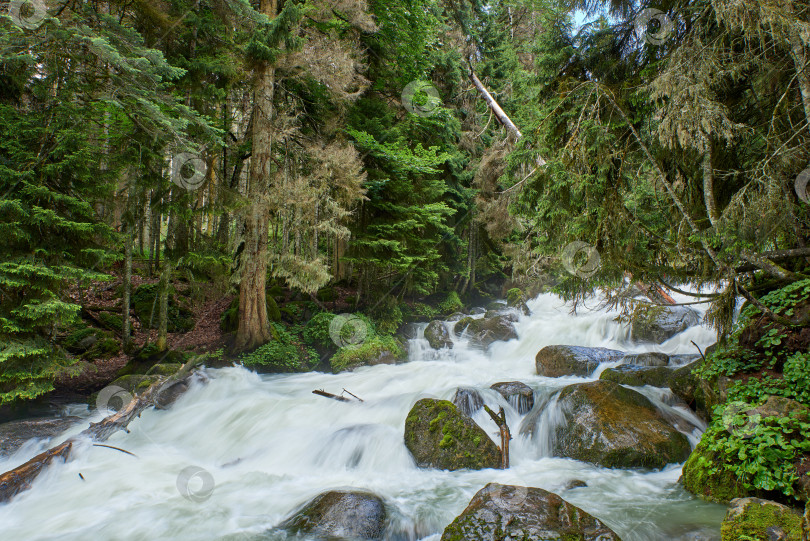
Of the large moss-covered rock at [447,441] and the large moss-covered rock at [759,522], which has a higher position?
the large moss-covered rock at [759,522]

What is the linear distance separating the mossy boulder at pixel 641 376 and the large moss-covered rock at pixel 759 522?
4.63m

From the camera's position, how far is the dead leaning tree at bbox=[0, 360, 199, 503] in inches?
205

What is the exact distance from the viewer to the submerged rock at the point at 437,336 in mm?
13725

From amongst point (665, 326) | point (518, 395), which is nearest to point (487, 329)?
point (665, 326)

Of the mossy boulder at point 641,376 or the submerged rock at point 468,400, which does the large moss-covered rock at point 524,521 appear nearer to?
the submerged rock at point 468,400

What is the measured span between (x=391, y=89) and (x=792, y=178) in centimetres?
1122

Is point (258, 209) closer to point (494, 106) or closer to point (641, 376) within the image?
point (641, 376)

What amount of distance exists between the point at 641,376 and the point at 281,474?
7.01 metres

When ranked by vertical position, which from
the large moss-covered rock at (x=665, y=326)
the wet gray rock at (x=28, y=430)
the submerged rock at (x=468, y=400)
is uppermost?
the large moss-covered rock at (x=665, y=326)

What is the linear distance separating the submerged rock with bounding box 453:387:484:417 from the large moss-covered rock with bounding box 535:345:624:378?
3.30 metres

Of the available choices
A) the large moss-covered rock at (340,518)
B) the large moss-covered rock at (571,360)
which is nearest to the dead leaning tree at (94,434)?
the large moss-covered rock at (340,518)

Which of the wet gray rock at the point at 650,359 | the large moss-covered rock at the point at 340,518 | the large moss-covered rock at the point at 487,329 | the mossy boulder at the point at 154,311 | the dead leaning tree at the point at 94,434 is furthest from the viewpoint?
the large moss-covered rock at the point at 487,329

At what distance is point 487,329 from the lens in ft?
46.5

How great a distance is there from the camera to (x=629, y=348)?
11.8m
